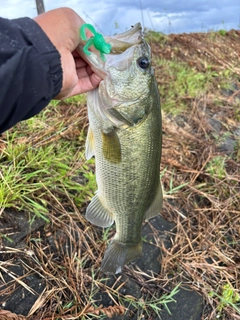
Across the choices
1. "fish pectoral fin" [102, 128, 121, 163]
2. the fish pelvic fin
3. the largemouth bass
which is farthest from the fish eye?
the fish pelvic fin

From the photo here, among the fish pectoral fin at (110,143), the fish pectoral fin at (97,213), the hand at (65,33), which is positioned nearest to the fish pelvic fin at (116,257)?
the fish pectoral fin at (97,213)

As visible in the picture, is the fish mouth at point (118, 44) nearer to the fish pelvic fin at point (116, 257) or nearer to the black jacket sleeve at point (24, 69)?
the black jacket sleeve at point (24, 69)

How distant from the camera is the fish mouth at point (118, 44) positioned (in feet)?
5.60

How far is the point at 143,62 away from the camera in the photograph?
1836mm

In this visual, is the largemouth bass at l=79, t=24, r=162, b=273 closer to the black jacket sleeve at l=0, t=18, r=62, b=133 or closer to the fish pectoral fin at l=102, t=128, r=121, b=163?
the fish pectoral fin at l=102, t=128, r=121, b=163

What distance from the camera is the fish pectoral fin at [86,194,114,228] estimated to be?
2.17 meters

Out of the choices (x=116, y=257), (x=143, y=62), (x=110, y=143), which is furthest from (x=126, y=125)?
(x=116, y=257)

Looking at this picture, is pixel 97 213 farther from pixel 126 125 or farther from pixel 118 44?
pixel 118 44

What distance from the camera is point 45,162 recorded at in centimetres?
296

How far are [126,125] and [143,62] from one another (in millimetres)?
328

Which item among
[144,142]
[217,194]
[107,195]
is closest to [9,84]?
[144,142]

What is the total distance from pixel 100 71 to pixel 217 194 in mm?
2486

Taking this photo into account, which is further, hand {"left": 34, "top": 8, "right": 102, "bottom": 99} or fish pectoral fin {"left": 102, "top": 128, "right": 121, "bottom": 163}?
fish pectoral fin {"left": 102, "top": 128, "right": 121, "bottom": 163}

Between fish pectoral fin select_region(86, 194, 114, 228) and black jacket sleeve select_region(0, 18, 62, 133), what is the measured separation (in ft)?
2.71
